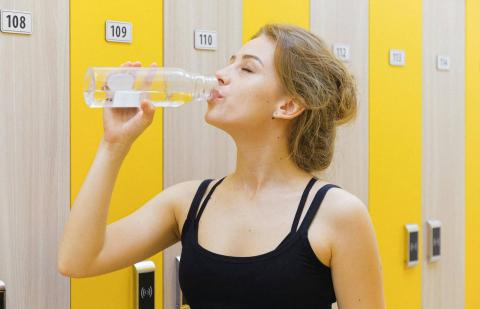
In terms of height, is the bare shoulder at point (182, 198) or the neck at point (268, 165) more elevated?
the neck at point (268, 165)

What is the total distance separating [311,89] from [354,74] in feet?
2.47

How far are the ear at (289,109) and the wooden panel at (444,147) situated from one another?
1.09 metres

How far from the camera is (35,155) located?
1.65 meters

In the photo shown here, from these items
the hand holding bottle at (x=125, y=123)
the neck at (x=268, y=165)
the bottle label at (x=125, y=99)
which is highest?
the bottle label at (x=125, y=99)

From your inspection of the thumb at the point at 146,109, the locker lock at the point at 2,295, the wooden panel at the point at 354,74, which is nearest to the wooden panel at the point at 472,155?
the wooden panel at the point at 354,74

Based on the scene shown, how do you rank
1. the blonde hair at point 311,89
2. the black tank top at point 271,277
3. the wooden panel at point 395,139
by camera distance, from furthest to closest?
the wooden panel at point 395,139
the blonde hair at point 311,89
the black tank top at point 271,277

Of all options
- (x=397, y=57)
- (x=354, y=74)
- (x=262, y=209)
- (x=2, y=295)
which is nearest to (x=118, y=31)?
(x=262, y=209)

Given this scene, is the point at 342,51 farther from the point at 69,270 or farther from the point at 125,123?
the point at 69,270

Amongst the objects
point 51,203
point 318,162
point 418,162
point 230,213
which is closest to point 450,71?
point 418,162

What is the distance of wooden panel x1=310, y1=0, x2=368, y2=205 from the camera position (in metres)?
2.20

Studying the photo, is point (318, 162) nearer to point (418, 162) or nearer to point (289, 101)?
point (289, 101)

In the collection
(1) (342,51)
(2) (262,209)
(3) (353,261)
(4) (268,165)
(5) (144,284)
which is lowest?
(5) (144,284)

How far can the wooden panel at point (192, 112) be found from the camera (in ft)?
6.12

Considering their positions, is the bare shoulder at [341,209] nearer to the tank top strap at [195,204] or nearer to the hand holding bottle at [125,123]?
the tank top strap at [195,204]
